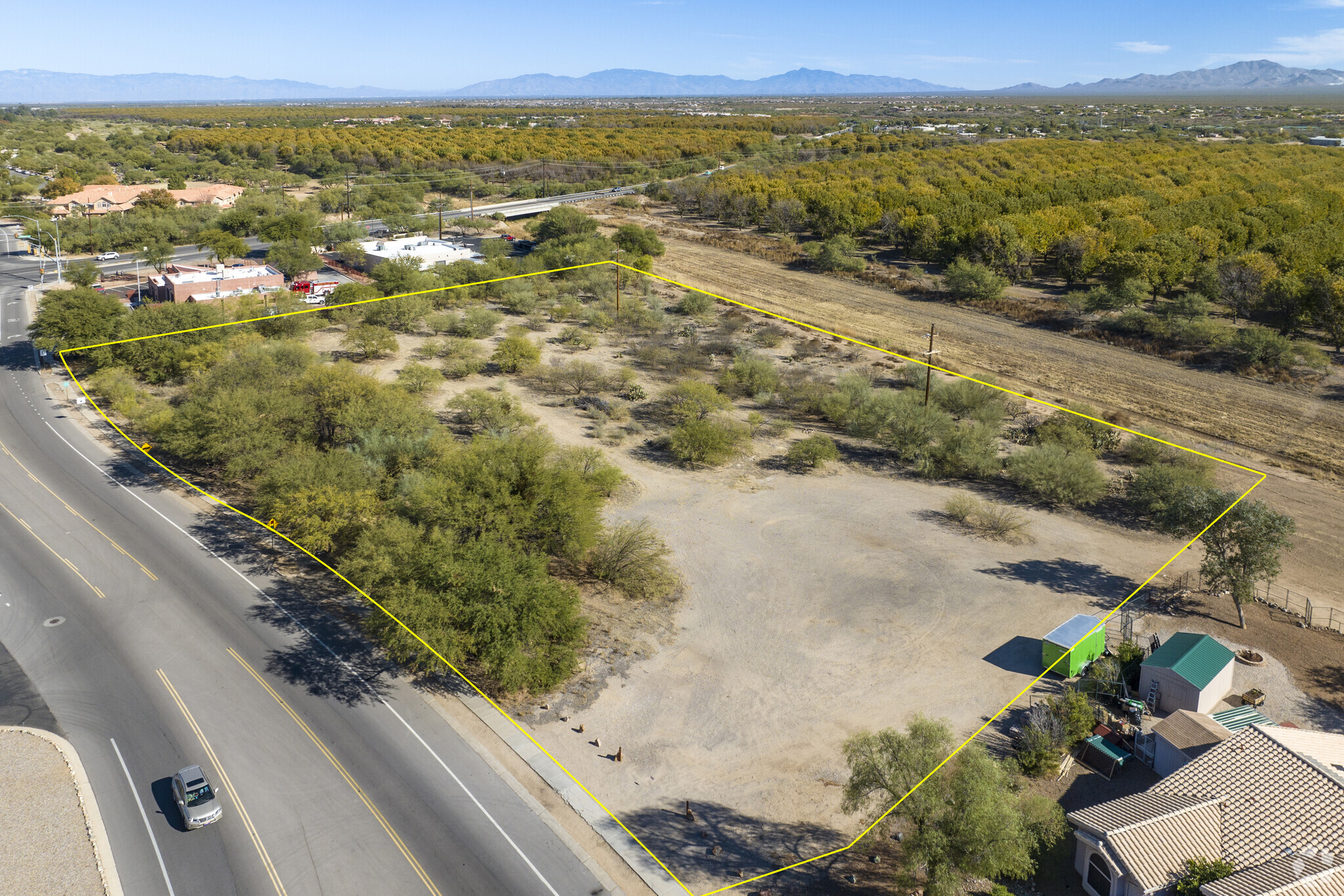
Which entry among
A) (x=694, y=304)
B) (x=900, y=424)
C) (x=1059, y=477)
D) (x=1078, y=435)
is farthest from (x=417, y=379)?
(x=1078, y=435)

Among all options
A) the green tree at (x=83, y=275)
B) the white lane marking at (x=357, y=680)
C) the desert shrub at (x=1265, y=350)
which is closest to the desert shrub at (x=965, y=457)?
the desert shrub at (x=1265, y=350)

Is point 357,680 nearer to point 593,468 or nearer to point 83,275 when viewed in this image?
point 593,468

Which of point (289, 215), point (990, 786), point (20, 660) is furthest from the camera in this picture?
point (289, 215)

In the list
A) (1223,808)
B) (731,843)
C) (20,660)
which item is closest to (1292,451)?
(1223,808)

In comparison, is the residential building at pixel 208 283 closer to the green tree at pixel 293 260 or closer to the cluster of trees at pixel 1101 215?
the green tree at pixel 293 260

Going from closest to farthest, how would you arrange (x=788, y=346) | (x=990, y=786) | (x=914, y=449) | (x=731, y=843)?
1. (x=990, y=786)
2. (x=731, y=843)
3. (x=914, y=449)
4. (x=788, y=346)

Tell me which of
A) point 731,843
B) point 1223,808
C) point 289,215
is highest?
point 289,215

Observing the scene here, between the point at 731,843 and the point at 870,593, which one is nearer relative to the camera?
the point at 731,843

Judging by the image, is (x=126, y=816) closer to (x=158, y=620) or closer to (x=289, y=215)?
(x=158, y=620)
